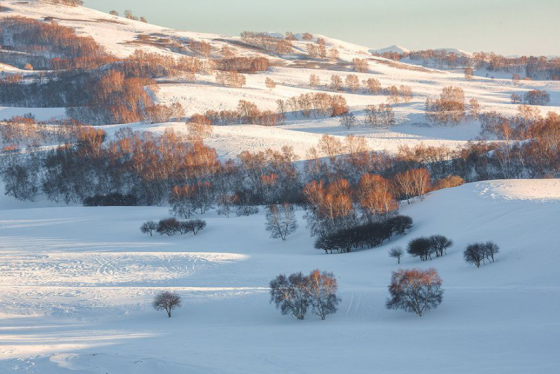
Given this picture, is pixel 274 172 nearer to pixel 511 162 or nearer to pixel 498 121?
pixel 511 162

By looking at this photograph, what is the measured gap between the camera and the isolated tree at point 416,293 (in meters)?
28.8

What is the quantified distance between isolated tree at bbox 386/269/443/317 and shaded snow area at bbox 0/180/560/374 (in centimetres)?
64

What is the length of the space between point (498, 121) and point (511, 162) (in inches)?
1468

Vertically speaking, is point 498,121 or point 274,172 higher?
point 498,121

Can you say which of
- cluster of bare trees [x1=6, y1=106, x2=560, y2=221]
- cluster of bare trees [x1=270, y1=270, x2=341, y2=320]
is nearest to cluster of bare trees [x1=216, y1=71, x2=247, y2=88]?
cluster of bare trees [x1=6, y1=106, x2=560, y2=221]

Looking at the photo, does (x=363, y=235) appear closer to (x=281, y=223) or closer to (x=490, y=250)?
(x=281, y=223)

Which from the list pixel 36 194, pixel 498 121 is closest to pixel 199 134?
pixel 36 194

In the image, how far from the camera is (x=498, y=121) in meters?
109

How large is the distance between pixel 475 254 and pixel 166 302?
21819mm

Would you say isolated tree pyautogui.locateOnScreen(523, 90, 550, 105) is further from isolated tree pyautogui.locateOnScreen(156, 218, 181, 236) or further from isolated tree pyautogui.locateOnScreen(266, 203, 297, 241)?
isolated tree pyautogui.locateOnScreen(156, 218, 181, 236)

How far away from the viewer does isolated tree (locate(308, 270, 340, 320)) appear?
3039cm

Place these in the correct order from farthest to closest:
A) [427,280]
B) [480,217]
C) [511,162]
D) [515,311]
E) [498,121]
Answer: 1. [498,121]
2. [511,162]
3. [480,217]
4. [427,280]
5. [515,311]

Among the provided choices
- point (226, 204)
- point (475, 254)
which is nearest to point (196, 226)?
point (226, 204)

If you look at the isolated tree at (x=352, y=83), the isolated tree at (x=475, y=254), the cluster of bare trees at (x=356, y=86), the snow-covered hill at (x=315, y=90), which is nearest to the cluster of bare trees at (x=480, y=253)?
the isolated tree at (x=475, y=254)
